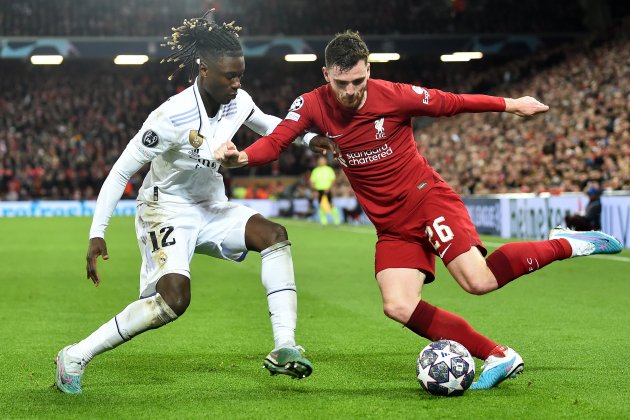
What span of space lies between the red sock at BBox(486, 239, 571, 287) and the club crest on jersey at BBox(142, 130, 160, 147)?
2.15 metres

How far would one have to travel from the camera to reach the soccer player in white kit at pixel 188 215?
226 inches

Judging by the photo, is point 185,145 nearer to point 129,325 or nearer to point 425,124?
point 129,325

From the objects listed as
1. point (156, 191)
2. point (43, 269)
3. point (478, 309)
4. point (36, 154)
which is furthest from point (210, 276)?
point (36, 154)

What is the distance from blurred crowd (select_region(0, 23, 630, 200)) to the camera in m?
25.2

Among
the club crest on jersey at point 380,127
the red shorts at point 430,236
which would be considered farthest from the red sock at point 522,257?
the club crest on jersey at point 380,127

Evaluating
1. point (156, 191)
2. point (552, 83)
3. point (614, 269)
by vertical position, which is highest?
point (552, 83)

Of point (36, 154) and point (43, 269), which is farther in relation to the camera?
point (36, 154)

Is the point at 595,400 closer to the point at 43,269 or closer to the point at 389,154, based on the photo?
the point at 389,154

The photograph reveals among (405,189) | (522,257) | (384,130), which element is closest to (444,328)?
(522,257)

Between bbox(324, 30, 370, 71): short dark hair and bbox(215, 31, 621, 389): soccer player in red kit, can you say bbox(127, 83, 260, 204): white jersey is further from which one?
bbox(324, 30, 370, 71): short dark hair

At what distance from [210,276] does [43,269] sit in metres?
2.90

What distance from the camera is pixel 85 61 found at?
46188 mm

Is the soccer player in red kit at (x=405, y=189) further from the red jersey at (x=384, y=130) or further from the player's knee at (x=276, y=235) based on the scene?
the player's knee at (x=276, y=235)

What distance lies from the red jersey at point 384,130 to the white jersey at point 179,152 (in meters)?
0.42
